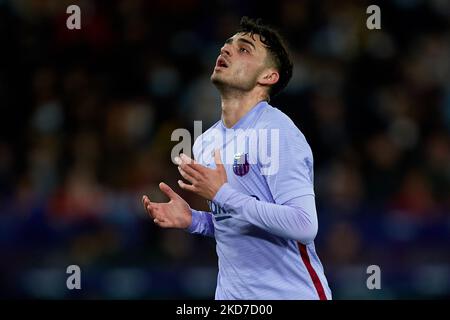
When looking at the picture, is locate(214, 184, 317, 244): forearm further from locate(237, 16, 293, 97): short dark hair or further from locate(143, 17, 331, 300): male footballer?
locate(237, 16, 293, 97): short dark hair

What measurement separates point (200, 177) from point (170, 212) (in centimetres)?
68

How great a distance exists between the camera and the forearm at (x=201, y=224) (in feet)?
15.5

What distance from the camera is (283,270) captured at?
4.29 metres

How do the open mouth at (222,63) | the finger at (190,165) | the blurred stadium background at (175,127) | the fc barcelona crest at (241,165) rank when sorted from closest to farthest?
the finger at (190,165), the fc barcelona crest at (241,165), the open mouth at (222,63), the blurred stadium background at (175,127)

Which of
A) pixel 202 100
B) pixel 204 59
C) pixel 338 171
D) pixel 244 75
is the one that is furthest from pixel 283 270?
pixel 204 59

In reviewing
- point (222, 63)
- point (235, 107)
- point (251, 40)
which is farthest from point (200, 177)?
point (251, 40)

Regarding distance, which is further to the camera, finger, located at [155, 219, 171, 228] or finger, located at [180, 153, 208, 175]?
finger, located at [155, 219, 171, 228]

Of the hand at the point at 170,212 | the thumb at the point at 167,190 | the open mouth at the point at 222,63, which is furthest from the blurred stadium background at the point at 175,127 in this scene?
the open mouth at the point at 222,63

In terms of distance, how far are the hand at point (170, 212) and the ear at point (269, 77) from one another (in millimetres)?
793

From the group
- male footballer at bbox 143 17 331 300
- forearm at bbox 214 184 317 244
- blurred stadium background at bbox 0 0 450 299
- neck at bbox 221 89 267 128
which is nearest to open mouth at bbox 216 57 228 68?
male footballer at bbox 143 17 331 300

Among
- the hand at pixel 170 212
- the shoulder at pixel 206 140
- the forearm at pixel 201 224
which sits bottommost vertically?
the forearm at pixel 201 224

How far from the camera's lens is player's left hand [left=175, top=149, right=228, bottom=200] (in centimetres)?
397

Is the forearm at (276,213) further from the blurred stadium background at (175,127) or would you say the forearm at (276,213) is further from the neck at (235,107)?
the blurred stadium background at (175,127)

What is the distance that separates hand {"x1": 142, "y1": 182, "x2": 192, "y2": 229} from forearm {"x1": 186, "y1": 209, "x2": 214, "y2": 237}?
37 mm
